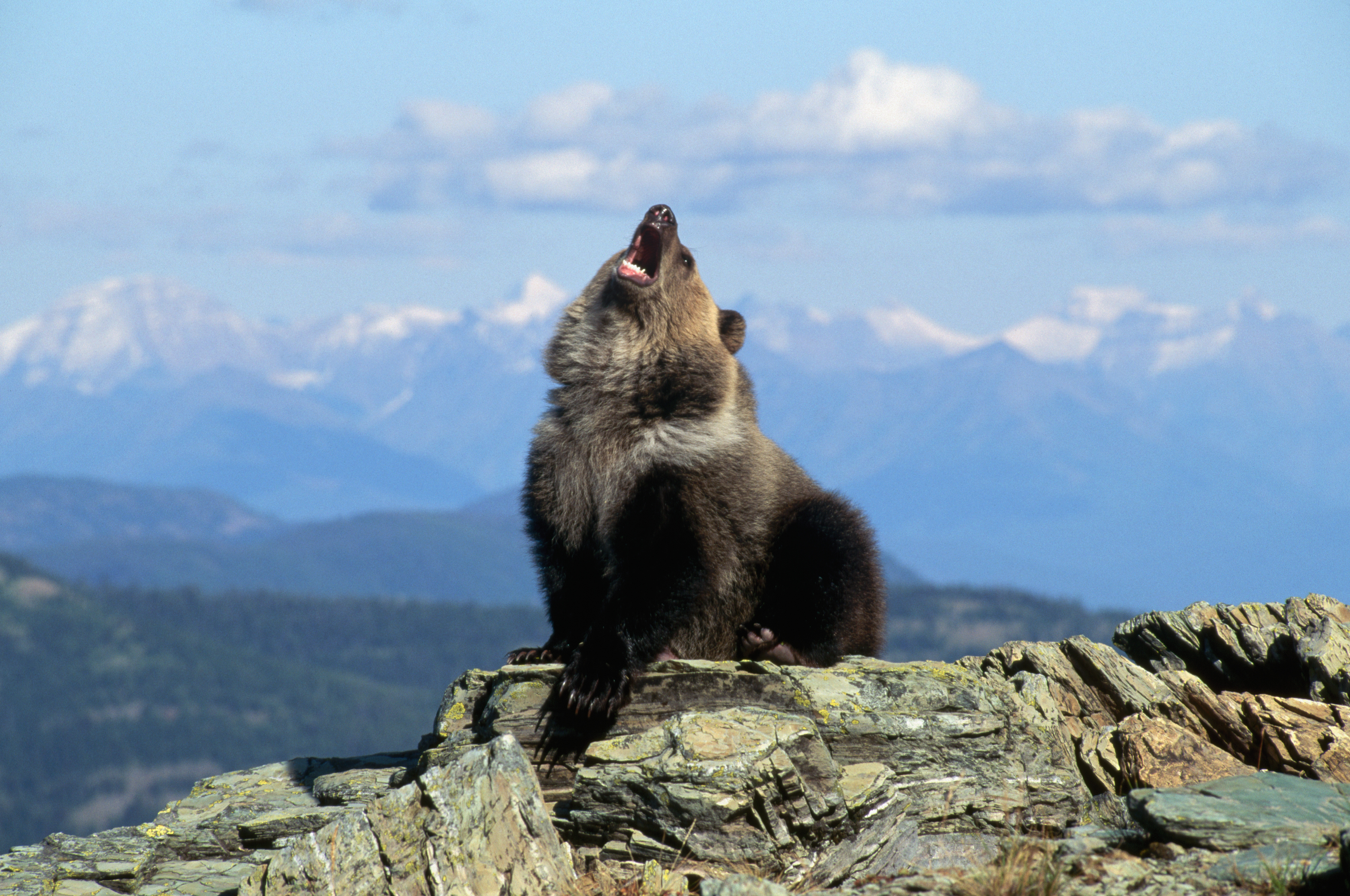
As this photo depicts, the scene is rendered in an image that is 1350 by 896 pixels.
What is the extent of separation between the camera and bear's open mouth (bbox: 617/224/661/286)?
11.9 meters

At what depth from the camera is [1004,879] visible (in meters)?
7.34

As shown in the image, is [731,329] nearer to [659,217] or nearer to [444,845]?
[659,217]

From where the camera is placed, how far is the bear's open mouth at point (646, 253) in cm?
1191

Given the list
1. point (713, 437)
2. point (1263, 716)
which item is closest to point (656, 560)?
point (713, 437)

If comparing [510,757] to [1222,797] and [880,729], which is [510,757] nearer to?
[880,729]

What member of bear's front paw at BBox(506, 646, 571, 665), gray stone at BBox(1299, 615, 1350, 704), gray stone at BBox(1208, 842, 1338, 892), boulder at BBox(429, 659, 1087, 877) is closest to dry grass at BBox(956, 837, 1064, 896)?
gray stone at BBox(1208, 842, 1338, 892)

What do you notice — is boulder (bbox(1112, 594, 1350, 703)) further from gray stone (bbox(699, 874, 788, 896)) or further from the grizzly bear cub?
gray stone (bbox(699, 874, 788, 896))

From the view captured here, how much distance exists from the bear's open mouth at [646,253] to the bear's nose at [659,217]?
0.22 feet

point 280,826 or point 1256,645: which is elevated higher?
point 1256,645

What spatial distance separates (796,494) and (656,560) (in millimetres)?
1774

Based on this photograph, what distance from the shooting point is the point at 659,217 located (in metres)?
12.1

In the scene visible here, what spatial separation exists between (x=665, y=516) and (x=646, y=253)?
2876 mm

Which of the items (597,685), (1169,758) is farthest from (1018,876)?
(597,685)

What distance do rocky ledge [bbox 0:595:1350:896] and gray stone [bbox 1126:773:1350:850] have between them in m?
0.02
